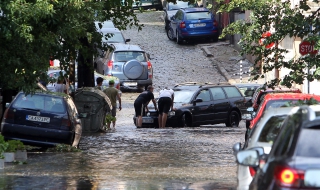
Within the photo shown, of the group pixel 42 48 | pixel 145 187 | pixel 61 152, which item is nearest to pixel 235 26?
pixel 61 152

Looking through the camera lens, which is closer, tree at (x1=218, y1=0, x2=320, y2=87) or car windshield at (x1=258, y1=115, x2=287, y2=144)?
car windshield at (x1=258, y1=115, x2=287, y2=144)

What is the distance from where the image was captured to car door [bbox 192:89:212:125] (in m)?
27.5

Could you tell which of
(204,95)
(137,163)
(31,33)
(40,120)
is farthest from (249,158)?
(204,95)

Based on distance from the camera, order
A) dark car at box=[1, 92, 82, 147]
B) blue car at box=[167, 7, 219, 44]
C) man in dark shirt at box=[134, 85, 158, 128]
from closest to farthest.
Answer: dark car at box=[1, 92, 82, 147], man in dark shirt at box=[134, 85, 158, 128], blue car at box=[167, 7, 219, 44]

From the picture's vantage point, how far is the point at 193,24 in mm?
44406

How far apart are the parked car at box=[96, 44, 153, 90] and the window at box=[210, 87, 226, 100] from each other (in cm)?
671

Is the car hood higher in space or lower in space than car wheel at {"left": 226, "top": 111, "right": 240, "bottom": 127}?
higher

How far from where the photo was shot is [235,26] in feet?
68.1

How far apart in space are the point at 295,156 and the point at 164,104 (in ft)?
67.3

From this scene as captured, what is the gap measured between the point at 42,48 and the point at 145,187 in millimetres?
3648

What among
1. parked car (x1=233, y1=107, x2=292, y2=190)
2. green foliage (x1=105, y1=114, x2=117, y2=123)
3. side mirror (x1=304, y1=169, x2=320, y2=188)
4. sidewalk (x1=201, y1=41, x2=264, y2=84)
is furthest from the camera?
sidewalk (x1=201, y1=41, x2=264, y2=84)

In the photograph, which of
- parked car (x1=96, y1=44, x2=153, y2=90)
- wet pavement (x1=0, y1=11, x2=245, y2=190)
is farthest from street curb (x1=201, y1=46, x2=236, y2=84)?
wet pavement (x1=0, y1=11, x2=245, y2=190)

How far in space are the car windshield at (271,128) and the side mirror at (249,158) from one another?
207cm

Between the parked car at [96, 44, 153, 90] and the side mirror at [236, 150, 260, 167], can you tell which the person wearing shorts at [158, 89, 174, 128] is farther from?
the side mirror at [236, 150, 260, 167]
